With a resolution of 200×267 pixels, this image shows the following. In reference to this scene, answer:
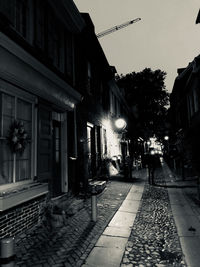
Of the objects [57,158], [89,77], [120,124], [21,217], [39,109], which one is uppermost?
[89,77]

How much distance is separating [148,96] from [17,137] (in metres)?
30.6

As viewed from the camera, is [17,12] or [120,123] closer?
[17,12]

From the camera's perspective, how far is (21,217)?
4.37m

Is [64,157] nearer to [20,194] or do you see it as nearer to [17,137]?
[17,137]

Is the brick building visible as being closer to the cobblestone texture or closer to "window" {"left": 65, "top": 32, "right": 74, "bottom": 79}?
"window" {"left": 65, "top": 32, "right": 74, "bottom": 79}

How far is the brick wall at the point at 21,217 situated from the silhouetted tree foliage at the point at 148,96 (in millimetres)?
28138

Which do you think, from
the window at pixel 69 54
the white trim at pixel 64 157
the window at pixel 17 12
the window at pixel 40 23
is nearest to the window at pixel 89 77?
the window at pixel 69 54

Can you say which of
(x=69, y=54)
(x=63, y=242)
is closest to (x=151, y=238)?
(x=63, y=242)

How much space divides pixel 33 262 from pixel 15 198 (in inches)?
47.3

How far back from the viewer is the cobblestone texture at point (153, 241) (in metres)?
3.38

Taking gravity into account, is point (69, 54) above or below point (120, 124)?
above

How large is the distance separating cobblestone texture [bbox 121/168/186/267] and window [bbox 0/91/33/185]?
2.68 metres

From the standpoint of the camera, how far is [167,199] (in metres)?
7.90

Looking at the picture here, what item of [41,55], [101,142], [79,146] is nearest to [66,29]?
[41,55]
